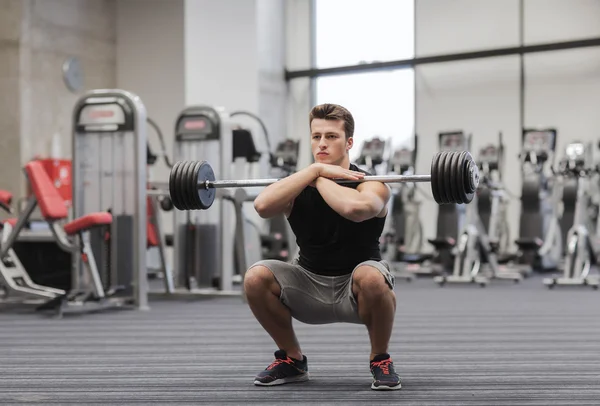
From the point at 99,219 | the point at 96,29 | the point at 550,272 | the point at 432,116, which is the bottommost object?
the point at 550,272

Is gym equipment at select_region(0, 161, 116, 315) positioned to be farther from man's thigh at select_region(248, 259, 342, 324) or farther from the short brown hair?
the short brown hair

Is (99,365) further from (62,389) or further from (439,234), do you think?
(439,234)

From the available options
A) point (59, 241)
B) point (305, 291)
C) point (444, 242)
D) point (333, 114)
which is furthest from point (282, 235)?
point (333, 114)

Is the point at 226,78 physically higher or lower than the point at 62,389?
higher

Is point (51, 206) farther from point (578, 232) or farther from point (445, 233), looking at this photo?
point (445, 233)

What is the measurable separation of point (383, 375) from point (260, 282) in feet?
1.82

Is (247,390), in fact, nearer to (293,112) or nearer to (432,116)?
(432,116)

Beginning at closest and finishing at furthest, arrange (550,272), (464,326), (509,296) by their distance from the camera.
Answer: (464,326) → (509,296) → (550,272)

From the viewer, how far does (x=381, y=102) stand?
36.3 ft

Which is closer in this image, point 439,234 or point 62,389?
point 62,389

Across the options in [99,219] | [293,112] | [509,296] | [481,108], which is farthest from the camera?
[293,112]

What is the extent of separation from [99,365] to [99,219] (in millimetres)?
2069

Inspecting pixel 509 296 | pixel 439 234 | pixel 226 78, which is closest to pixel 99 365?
pixel 509 296

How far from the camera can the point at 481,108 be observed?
10.4 meters
